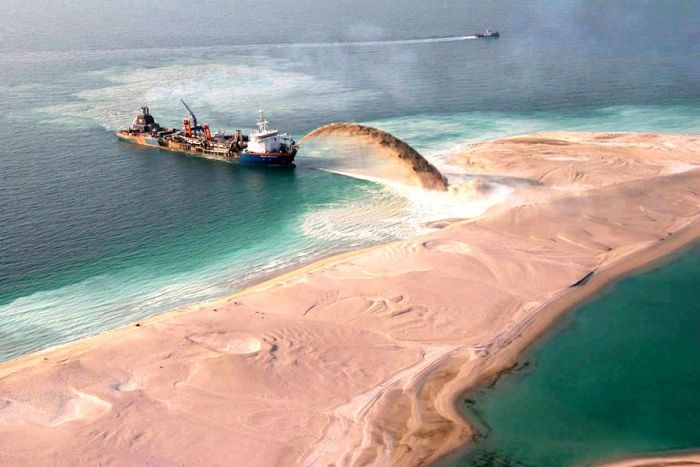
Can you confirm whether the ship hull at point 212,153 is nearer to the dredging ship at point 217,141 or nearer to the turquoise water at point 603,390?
the dredging ship at point 217,141

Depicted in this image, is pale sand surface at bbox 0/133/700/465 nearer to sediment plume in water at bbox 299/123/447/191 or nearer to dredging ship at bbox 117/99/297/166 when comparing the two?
sediment plume in water at bbox 299/123/447/191

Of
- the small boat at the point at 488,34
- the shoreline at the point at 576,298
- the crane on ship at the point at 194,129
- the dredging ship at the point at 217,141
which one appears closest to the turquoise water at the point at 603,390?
the shoreline at the point at 576,298

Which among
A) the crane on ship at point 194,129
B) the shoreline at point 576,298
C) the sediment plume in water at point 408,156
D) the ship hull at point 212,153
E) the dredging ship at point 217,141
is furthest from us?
the crane on ship at point 194,129

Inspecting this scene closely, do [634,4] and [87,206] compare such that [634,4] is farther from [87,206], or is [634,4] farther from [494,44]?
[87,206]

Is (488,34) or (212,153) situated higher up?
(488,34)

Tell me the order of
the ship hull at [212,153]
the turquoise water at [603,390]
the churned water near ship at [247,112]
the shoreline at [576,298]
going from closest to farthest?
the turquoise water at [603,390] < the shoreline at [576,298] < the churned water near ship at [247,112] < the ship hull at [212,153]

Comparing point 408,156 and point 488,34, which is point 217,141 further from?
point 488,34

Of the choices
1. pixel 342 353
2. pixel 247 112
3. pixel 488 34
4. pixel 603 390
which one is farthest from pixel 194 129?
pixel 488 34
